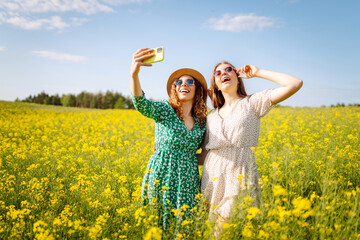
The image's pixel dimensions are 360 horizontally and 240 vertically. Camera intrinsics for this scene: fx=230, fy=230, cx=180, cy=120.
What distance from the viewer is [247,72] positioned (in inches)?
104

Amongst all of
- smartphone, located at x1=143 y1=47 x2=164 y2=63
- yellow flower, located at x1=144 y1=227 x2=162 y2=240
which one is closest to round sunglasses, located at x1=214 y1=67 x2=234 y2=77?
smartphone, located at x1=143 y1=47 x2=164 y2=63

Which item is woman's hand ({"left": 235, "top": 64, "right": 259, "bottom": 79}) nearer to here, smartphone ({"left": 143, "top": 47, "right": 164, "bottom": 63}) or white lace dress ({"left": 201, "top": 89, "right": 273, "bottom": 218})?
white lace dress ({"left": 201, "top": 89, "right": 273, "bottom": 218})

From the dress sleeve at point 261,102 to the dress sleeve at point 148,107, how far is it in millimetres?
1041

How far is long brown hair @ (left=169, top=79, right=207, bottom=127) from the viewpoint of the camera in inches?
114

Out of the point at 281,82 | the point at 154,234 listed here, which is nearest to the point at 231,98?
the point at 281,82

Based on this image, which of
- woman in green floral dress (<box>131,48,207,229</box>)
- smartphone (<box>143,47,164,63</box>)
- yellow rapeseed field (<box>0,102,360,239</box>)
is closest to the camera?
yellow rapeseed field (<box>0,102,360,239</box>)

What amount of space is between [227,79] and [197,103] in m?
0.54

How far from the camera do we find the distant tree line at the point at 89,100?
46.5m

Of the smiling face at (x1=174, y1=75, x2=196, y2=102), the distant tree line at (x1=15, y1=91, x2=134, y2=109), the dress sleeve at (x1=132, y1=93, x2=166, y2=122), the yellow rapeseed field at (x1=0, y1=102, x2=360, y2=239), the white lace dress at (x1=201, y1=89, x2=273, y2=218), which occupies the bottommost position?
the yellow rapeseed field at (x1=0, y1=102, x2=360, y2=239)

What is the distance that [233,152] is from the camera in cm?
248

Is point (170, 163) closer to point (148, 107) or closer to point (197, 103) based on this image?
point (148, 107)

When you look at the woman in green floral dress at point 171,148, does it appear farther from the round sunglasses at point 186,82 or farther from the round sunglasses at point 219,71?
the round sunglasses at point 219,71

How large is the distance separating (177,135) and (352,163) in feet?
9.63

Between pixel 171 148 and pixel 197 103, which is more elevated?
pixel 197 103
